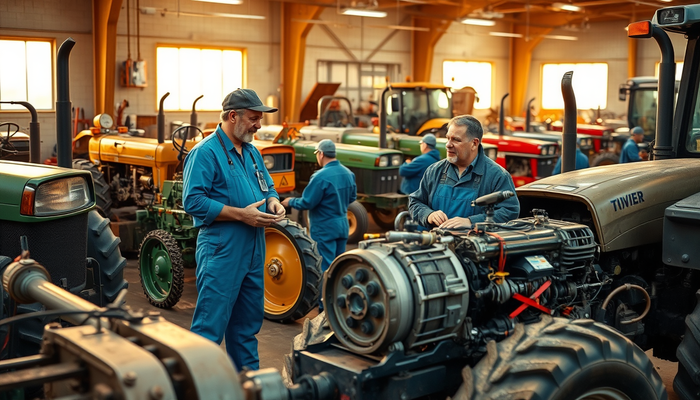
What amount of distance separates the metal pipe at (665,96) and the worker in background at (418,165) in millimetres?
4412

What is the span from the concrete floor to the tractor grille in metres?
1.54

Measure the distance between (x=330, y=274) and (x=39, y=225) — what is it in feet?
5.48

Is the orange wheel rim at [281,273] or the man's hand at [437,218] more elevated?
the man's hand at [437,218]

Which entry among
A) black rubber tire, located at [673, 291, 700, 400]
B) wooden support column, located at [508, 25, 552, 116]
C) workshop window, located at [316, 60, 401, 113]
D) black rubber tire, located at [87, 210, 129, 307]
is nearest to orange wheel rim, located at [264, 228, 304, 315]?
black rubber tire, located at [87, 210, 129, 307]

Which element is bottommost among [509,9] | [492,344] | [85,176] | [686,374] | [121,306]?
[686,374]

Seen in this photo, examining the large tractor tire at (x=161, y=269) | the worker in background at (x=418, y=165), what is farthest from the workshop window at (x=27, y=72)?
the large tractor tire at (x=161, y=269)

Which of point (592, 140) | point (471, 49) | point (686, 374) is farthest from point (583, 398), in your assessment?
point (471, 49)

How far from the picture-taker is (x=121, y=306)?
96.7 inches

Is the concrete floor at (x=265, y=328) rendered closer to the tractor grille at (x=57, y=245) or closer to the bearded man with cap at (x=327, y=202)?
the bearded man with cap at (x=327, y=202)

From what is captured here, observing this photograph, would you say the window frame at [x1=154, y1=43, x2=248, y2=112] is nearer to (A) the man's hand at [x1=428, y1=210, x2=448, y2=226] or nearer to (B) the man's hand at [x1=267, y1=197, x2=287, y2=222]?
(B) the man's hand at [x1=267, y1=197, x2=287, y2=222]

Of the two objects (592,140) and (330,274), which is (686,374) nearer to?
(330,274)

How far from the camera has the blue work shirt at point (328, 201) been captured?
6719 millimetres

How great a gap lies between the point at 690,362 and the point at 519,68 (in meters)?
23.2

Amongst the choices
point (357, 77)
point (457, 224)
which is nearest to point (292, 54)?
point (357, 77)
